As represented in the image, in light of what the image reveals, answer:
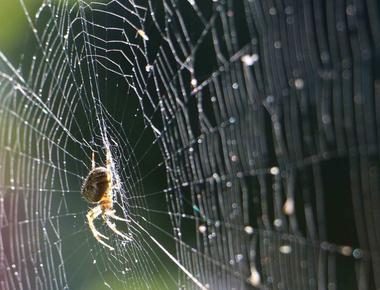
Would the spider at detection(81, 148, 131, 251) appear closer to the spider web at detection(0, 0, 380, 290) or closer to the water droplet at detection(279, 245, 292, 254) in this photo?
the spider web at detection(0, 0, 380, 290)

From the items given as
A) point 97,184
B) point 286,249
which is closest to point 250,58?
point 286,249

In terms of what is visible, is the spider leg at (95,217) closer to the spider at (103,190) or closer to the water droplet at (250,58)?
the spider at (103,190)

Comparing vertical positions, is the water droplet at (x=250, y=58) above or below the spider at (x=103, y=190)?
above

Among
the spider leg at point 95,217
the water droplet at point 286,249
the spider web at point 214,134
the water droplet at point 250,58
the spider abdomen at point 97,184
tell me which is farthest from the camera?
the spider leg at point 95,217

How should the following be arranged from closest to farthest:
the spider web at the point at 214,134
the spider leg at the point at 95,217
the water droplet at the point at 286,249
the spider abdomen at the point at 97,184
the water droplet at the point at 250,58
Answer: the spider web at the point at 214,134
the water droplet at the point at 250,58
the water droplet at the point at 286,249
the spider abdomen at the point at 97,184
the spider leg at the point at 95,217

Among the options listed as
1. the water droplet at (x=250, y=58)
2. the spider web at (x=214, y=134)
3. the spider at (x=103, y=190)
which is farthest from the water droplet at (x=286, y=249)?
the spider at (x=103, y=190)

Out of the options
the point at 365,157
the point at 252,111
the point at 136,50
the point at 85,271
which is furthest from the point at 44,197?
the point at 365,157

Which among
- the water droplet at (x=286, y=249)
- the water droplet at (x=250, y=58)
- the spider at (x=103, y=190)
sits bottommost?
the water droplet at (x=286, y=249)

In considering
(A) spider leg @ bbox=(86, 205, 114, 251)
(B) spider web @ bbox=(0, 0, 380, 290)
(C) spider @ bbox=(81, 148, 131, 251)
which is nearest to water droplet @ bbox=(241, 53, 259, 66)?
(B) spider web @ bbox=(0, 0, 380, 290)

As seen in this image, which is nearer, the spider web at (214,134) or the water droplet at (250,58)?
the spider web at (214,134)
